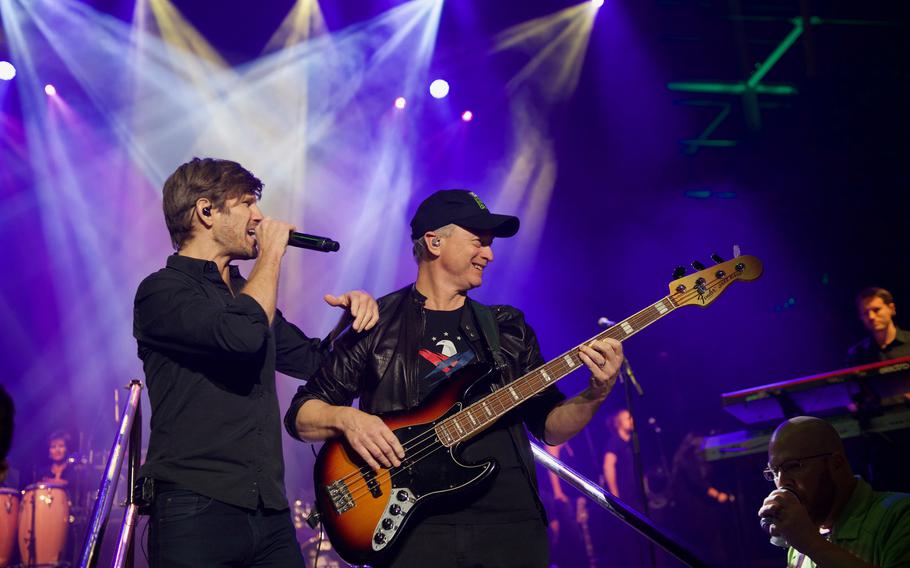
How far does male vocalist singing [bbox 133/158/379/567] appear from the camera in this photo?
2438 mm

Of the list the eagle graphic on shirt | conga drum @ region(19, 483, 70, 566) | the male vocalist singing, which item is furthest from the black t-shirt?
conga drum @ region(19, 483, 70, 566)

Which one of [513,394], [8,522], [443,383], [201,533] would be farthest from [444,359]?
[8,522]

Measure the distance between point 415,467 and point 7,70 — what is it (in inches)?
362

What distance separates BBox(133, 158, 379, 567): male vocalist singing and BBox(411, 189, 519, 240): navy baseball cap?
0.71 meters

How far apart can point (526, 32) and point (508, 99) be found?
1.03 meters

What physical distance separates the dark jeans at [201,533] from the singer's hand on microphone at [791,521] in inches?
71.9

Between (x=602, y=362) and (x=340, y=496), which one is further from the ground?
(x=602, y=362)

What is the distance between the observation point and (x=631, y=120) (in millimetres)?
10266

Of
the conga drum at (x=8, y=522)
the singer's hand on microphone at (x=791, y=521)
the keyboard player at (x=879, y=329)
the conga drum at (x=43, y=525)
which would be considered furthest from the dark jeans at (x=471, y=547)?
the conga drum at (x=8, y=522)

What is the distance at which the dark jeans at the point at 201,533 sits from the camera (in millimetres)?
2371

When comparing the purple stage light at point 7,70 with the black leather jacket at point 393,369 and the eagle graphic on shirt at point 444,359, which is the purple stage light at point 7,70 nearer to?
the black leather jacket at point 393,369

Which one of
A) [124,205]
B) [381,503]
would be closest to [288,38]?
[124,205]

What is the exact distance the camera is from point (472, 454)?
2.93 m

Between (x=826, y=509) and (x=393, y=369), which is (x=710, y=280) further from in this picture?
(x=393, y=369)
